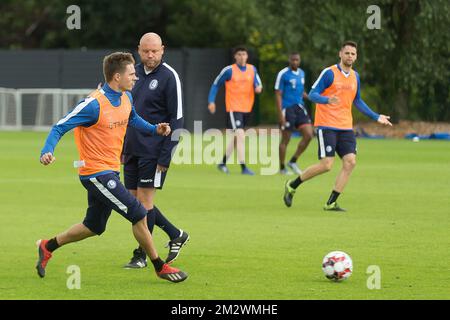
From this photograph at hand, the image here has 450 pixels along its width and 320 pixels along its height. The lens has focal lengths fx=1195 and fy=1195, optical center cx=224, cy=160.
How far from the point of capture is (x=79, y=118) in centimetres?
Answer: 1027

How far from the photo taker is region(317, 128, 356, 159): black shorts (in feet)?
55.0

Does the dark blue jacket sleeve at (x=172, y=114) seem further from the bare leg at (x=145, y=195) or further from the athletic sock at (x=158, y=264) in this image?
the athletic sock at (x=158, y=264)

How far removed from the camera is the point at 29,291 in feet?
Result: 32.6

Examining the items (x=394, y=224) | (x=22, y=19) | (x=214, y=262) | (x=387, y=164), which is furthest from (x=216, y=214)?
(x=22, y=19)

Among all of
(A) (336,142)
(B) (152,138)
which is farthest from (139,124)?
(A) (336,142)

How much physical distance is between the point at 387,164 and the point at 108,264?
15.3 meters

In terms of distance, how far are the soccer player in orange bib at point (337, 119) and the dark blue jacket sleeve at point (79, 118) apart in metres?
6.66

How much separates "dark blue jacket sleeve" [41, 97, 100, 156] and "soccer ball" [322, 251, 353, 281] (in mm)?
2373

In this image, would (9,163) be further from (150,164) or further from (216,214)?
(150,164)

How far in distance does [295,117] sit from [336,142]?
7.31 meters

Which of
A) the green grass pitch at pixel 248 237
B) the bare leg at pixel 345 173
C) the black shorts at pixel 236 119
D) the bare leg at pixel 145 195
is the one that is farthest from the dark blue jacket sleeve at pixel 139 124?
the black shorts at pixel 236 119

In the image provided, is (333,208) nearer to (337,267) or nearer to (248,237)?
(248,237)

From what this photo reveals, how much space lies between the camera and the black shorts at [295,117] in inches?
945
